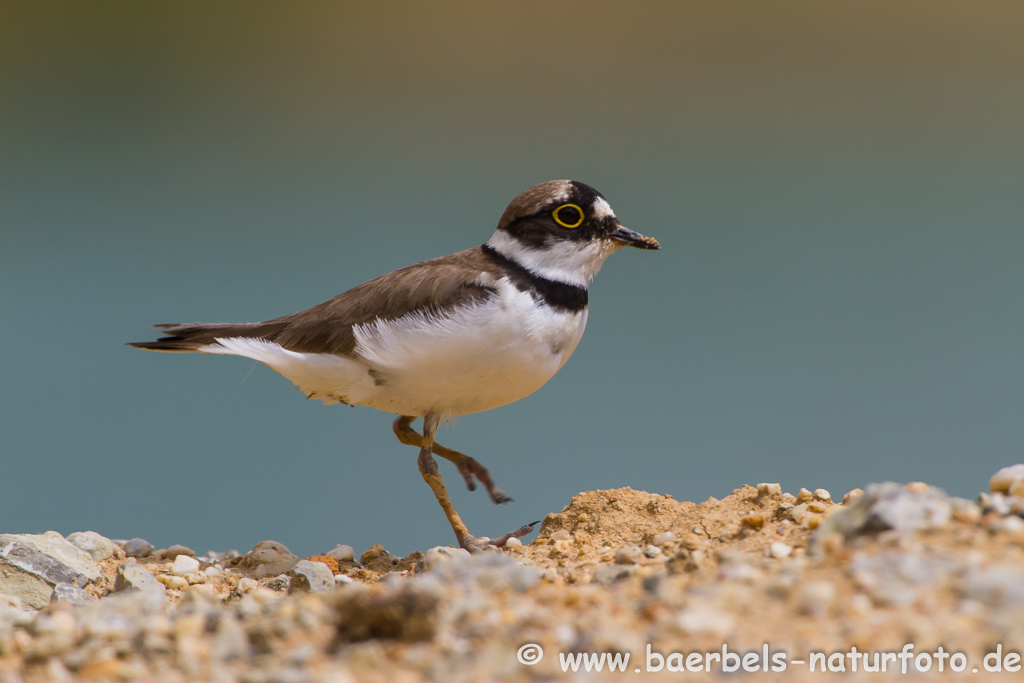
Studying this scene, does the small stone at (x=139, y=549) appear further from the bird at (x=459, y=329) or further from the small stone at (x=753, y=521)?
the small stone at (x=753, y=521)

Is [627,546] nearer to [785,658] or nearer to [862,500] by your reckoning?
[862,500]

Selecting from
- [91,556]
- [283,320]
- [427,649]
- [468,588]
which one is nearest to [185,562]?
[91,556]

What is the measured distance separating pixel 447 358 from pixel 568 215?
1207 mm

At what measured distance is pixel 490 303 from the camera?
15.5ft

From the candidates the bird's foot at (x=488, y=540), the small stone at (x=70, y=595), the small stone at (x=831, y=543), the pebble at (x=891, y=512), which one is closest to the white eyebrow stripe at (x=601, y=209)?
Answer: the bird's foot at (x=488, y=540)

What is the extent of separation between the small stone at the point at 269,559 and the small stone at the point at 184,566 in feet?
1.09

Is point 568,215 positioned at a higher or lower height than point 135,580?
higher

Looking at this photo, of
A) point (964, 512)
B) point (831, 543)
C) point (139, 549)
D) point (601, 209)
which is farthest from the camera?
point (139, 549)

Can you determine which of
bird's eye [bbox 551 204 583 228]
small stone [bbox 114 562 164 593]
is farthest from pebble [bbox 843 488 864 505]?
small stone [bbox 114 562 164 593]

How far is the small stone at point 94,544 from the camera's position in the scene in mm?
5412

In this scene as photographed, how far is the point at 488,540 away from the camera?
5.24 metres

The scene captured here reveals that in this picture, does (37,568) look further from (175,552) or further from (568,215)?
(568,215)

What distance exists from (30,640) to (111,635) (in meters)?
0.48

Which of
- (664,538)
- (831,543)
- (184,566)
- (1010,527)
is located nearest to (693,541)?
(664,538)
